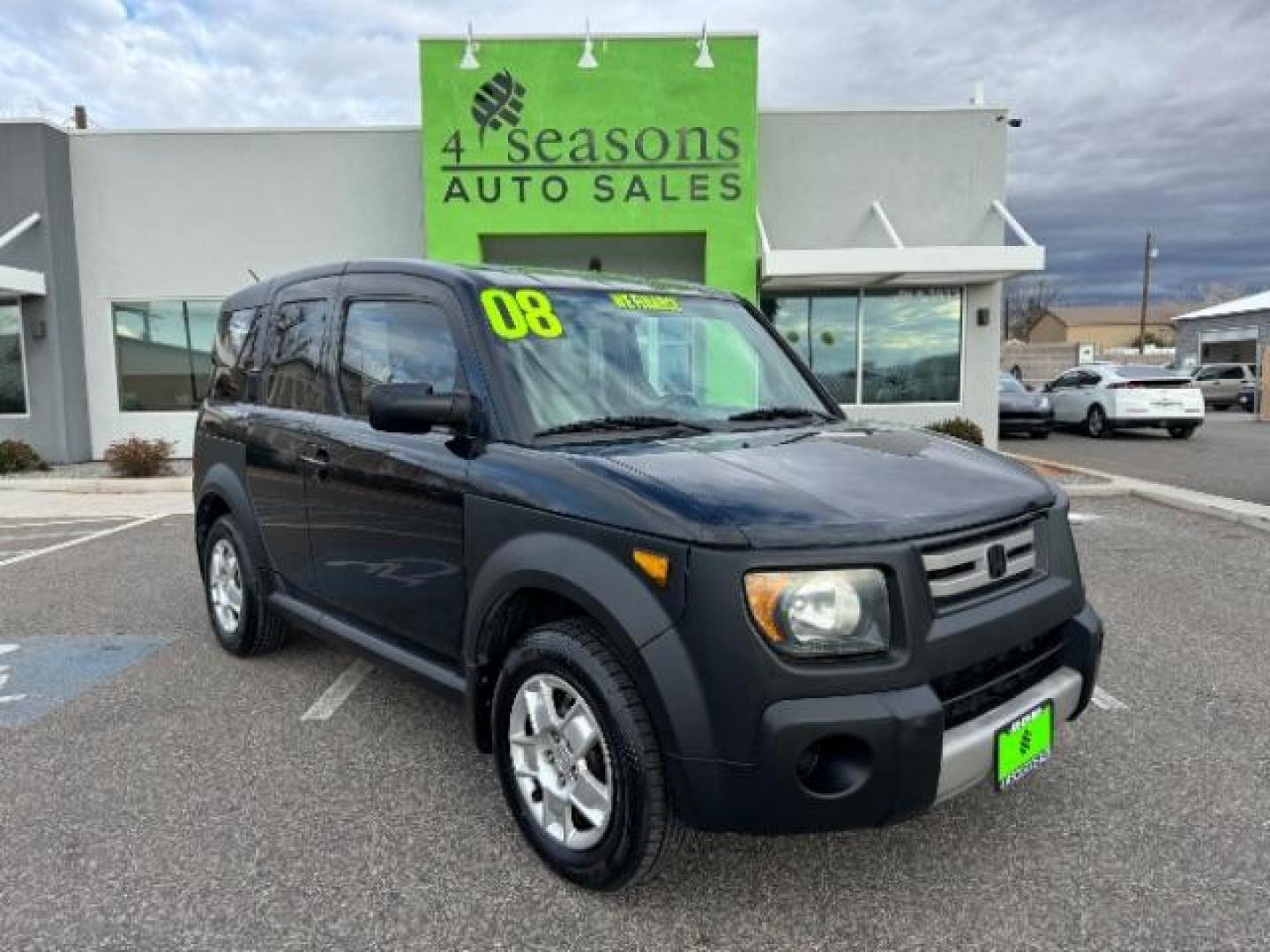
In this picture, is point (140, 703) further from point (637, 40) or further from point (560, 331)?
point (637, 40)

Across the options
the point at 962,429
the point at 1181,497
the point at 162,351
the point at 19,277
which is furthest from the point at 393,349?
the point at 162,351

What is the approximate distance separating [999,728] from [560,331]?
195 centimetres

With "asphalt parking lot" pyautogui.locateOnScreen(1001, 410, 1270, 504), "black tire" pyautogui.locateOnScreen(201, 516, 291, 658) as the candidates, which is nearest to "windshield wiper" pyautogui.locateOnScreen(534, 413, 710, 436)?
"black tire" pyautogui.locateOnScreen(201, 516, 291, 658)

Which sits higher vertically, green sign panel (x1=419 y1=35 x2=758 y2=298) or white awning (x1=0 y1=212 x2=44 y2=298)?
green sign panel (x1=419 y1=35 x2=758 y2=298)

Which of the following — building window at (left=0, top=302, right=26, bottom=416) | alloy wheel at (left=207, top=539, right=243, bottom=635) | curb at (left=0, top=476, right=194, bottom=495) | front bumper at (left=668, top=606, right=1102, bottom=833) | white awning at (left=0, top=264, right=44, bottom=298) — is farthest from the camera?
building window at (left=0, top=302, right=26, bottom=416)

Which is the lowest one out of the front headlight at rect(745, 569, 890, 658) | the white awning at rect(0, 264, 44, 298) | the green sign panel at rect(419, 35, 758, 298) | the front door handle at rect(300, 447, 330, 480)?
the front headlight at rect(745, 569, 890, 658)

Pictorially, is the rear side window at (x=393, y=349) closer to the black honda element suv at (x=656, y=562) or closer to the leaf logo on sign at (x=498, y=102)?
the black honda element suv at (x=656, y=562)

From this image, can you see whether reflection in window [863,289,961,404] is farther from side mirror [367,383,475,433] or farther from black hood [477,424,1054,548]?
side mirror [367,383,475,433]

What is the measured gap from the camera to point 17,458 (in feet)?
43.5

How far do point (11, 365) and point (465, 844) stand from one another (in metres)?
15.3

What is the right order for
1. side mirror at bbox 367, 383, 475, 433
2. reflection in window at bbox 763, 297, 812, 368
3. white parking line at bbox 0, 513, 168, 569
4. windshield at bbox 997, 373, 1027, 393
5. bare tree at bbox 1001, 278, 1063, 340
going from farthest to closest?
bare tree at bbox 1001, 278, 1063, 340, windshield at bbox 997, 373, 1027, 393, reflection in window at bbox 763, 297, 812, 368, white parking line at bbox 0, 513, 168, 569, side mirror at bbox 367, 383, 475, 433

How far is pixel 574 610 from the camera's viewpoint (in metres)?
2.76

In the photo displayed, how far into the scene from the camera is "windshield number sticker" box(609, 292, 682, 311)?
11.8 ft

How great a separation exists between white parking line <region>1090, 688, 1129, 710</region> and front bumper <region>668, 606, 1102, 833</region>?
2092 millimetres
